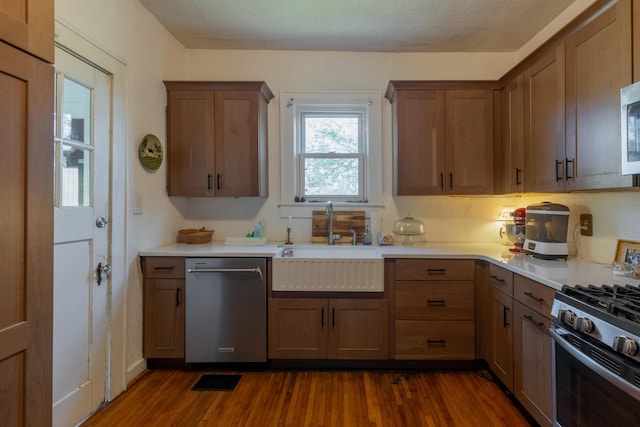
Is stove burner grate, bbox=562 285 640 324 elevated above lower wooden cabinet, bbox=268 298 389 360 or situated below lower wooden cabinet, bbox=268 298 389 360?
above

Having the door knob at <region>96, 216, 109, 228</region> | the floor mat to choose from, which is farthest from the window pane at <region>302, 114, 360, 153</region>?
the floor mat

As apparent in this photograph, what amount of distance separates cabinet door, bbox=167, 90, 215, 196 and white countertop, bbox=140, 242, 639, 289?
1.68 ft

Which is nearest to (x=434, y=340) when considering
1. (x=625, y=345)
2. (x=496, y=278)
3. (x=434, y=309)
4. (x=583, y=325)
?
(x=434, y=309)

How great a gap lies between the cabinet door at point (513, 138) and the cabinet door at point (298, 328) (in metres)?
1.69

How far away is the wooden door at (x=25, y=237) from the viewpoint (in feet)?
A: 2.78

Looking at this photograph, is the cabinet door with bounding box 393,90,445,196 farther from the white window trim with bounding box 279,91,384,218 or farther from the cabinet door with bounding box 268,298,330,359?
the cabinet door with bounding box 268,298,330,359

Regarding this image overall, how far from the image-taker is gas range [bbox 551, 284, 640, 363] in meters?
1.02

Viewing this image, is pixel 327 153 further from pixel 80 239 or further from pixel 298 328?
pixel 80 239

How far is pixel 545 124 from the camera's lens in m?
2.07

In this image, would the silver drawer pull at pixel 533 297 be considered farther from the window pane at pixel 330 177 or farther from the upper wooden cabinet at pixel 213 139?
the upper wooden cabinet at pixel 213 139

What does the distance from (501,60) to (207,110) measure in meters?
2.68

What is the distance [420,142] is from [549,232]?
1.12 m

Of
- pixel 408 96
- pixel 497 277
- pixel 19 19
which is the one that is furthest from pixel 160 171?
pixel 497 277

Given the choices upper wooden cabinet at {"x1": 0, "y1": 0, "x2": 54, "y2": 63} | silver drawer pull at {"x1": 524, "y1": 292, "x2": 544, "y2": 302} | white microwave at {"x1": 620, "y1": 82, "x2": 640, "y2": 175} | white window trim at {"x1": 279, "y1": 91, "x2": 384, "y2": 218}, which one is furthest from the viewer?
white window trim at {"x1": 279, "y1": 91, "x2": 384, "y2": 218}
